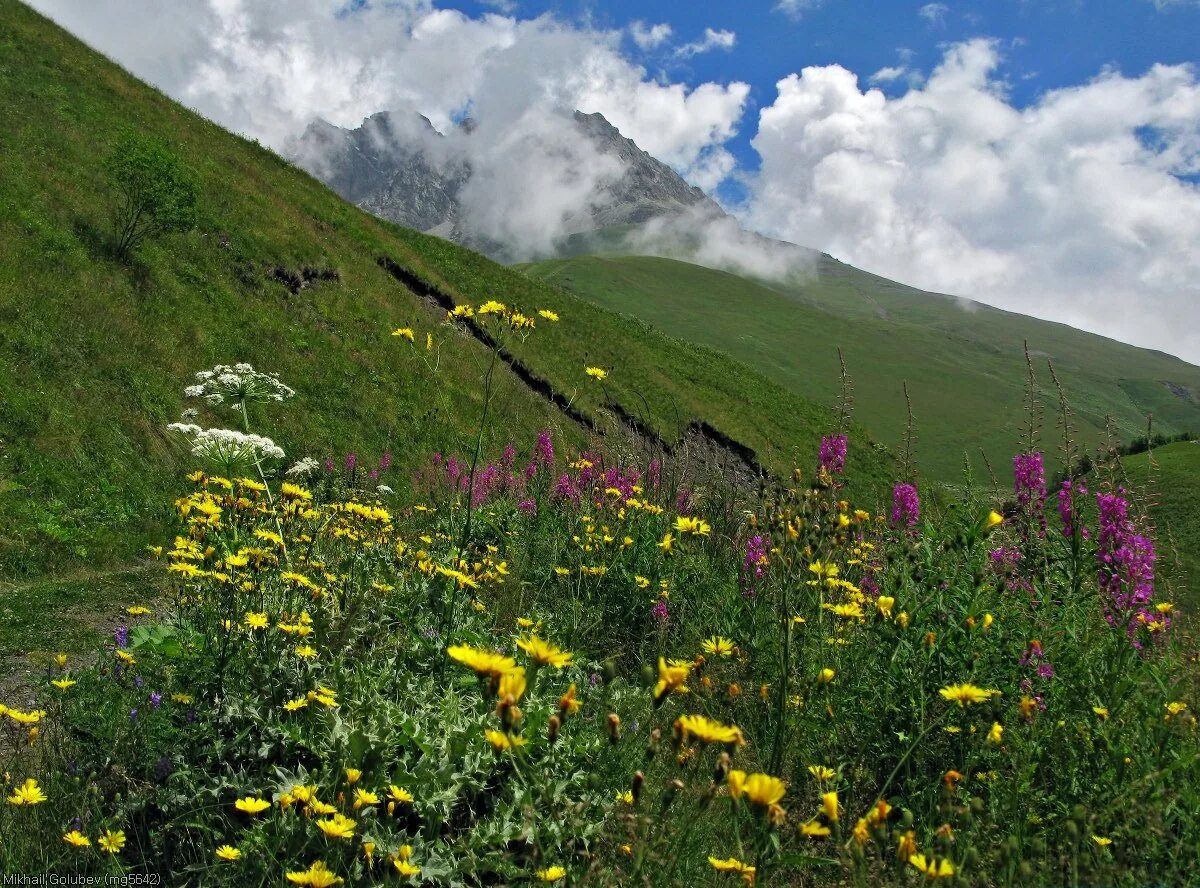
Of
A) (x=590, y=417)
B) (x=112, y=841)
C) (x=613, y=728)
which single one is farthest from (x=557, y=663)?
(x=590, y=417)

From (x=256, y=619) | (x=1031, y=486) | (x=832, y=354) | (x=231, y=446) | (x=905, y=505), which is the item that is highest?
(x=832, y=354)

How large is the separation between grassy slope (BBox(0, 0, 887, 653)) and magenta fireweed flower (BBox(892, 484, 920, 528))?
121 cm

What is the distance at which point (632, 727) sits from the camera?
4098 millimetres

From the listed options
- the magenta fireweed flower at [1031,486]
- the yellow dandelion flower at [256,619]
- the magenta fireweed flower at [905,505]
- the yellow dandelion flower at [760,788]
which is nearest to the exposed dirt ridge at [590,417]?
the magenta fireweed flower at [905,505]

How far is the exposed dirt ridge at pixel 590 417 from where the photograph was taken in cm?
2358

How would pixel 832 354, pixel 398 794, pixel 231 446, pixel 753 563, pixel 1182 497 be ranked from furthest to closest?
1. pixel 832 354
2. pixel 1182 497
3. pixel 753 563
4. pixel 231 446
5. pixel 398 794

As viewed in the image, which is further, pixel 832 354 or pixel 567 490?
pixel 832 354

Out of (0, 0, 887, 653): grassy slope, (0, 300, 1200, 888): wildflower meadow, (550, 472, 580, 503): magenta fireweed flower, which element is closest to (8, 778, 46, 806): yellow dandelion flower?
(0, 300, 1200, 888): wildflower meadow

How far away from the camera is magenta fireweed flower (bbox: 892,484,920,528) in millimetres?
5984

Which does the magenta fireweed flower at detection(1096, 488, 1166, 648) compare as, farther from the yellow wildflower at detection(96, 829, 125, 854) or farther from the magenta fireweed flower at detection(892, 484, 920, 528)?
the yellow wildflower at detection(96, 829, 125, 854)

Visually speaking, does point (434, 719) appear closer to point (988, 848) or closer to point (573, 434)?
point (988, 848)

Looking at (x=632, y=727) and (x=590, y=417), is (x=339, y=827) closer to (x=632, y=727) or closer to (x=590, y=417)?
(x=632, y=727)

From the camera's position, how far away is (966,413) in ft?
374

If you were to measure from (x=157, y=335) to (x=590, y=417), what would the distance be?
1261 centimetres
